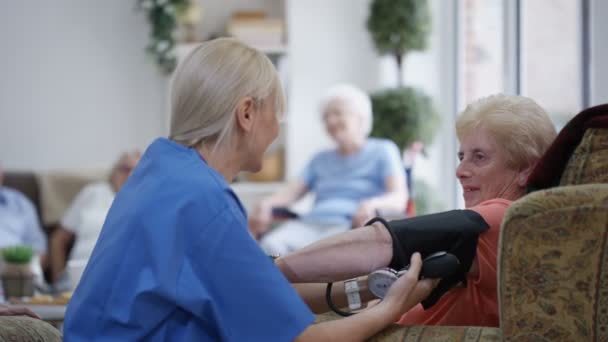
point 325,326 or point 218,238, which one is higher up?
point 218,238

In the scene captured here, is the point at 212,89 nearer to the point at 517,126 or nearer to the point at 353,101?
the point at 517,126

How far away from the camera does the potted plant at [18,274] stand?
3730 mm

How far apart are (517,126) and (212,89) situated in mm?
713

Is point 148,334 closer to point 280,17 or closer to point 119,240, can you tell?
point 119,240

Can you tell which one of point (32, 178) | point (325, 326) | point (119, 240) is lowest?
point (32, 178)

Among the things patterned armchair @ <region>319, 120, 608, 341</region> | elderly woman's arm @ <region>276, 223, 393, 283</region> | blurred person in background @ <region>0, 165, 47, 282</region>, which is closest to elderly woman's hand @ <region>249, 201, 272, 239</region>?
blurred person in background @ <region>0, 165, 47, 282</region>

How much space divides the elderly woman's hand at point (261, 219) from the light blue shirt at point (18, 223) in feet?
4.20

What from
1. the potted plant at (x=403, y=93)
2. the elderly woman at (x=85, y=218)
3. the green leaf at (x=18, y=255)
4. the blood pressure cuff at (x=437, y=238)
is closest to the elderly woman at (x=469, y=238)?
the blood pressure cuff at (x=437, y=238)

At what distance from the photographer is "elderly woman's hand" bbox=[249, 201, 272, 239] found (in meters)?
5.38

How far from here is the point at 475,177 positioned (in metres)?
2.18

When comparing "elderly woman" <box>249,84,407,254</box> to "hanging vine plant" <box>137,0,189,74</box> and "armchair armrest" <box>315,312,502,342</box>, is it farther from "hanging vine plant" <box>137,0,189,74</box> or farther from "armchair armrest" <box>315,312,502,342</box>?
"armchair armrest" <box>315,312,502,342</box>

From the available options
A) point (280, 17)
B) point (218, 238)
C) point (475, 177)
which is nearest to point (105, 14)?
point (280, 17)

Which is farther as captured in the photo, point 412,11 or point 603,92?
point 412,11

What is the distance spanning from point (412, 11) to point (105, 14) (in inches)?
89.3
